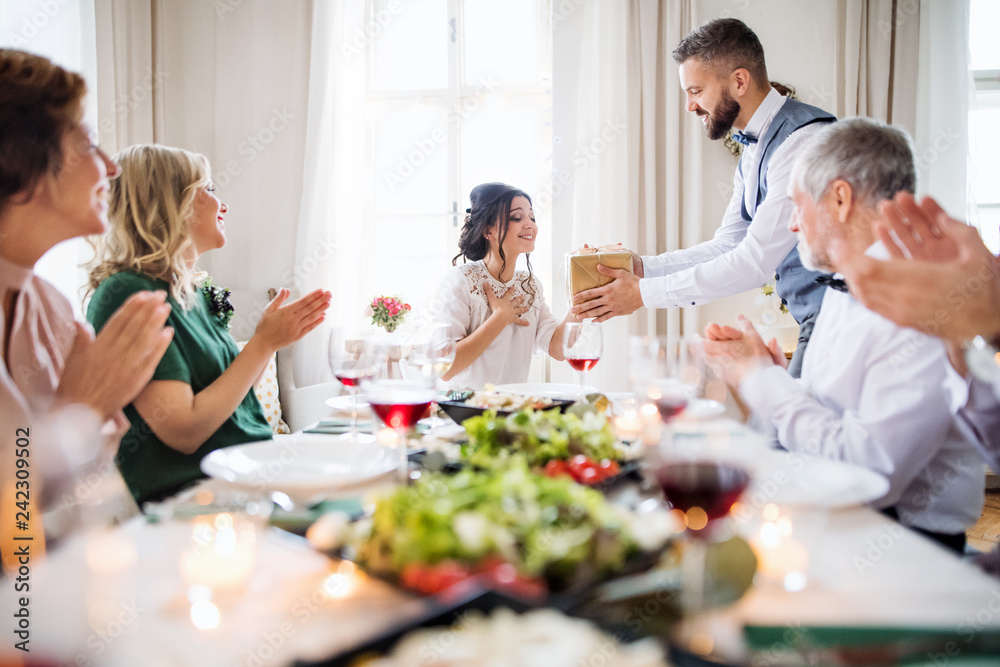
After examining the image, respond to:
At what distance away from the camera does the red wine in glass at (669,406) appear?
1073 mm

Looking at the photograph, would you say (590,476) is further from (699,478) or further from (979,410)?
(979,410)

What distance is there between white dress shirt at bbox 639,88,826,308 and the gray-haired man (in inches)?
27.3

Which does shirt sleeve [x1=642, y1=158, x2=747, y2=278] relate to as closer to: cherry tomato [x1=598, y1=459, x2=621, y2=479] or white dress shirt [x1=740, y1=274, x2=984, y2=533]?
white dress shirt [x1=740, y1=274, x2=984, y2=533]

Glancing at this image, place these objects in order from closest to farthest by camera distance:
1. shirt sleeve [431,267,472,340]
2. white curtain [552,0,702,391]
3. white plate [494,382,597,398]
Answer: white plate [494,382,597,398]
shirt sleeve [431,267,472,340]
white curtain [552,0,702,391]

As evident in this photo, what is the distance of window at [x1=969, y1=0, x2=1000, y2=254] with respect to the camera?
11.9 ft

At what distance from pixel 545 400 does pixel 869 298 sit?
2.17 ft

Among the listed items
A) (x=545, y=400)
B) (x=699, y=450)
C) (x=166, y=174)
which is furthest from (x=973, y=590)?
(x=166, y=174)

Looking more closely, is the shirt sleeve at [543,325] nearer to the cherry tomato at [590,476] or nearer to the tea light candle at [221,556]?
the cherry tomato at [590,476]

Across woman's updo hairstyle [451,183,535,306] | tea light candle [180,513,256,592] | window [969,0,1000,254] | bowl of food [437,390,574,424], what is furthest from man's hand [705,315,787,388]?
window [969,0,1000,254]

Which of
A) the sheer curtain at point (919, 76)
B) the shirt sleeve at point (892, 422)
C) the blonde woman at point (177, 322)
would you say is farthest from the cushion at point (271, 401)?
the sheer curtain at point (919, 76)

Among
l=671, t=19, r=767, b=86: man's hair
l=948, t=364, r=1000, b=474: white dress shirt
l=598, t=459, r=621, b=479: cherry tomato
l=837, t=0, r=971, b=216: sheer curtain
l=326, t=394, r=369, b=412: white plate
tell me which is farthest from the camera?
l=837, t=0, r=971, b=216: sheer curtain

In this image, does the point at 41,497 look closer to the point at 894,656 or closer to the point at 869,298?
the point at 894,656

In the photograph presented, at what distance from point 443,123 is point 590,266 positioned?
2.41 meters

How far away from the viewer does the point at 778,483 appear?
83 centimetres
